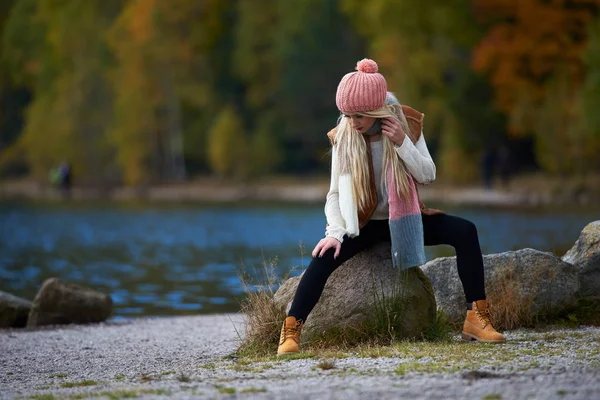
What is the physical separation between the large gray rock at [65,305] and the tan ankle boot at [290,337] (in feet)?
20.0

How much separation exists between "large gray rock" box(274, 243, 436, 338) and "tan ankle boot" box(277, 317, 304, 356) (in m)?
0.32

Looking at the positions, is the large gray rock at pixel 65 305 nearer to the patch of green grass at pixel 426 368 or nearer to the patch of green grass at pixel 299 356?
the patch of green grass at pixel 299 356

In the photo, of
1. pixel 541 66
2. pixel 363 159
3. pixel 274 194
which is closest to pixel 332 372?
pixel 363 159

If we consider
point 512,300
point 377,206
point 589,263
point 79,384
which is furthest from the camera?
point 589,263

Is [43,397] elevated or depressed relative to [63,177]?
depressed

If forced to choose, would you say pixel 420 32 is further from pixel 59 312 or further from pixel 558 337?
pixel 558 337

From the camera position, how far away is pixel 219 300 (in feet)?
58.2

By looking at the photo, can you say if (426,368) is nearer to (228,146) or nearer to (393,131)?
(393,131)

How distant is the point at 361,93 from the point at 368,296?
144 centimetres

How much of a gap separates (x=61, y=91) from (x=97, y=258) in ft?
137

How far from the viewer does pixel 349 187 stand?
848 cm

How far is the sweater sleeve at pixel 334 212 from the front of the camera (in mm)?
8477

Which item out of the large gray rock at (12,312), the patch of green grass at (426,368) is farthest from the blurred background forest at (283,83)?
the patch of green grass at (426,368)

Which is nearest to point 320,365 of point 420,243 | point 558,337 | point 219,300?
point 420,243
